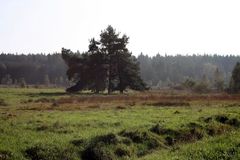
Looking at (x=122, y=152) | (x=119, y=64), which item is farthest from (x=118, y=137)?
(x=119, y=64)

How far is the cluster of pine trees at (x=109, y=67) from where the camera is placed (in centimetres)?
7031

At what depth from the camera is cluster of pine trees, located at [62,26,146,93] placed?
231 ft

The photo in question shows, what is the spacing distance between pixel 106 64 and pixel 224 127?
156ft

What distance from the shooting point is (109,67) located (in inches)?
2847

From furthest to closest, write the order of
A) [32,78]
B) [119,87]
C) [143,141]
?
[32,78] → [119,87] → [143,141]

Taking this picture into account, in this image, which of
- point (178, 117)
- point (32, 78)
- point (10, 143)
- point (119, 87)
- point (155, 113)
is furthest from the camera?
point (32, 78)

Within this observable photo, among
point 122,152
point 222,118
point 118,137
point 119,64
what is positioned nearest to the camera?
point 122,152

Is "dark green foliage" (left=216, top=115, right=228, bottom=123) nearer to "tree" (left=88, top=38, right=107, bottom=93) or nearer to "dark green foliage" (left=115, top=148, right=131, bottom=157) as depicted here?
"dark green foliage" (left=115, top=148, right=131, bottom=157)

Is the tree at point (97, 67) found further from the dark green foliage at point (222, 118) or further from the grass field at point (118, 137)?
the dark green foliage at point (222, 118)

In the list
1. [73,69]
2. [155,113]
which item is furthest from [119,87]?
[155,113]

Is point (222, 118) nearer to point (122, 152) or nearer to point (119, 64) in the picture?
point (122, 152)

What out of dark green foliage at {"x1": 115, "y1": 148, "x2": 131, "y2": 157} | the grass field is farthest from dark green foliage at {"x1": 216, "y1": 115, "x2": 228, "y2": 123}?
dark green foliage at {"x1": 115, "y1": 148, "x2": 131, "y2": 157}

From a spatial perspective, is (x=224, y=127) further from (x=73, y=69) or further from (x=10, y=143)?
(x=73, y=69)

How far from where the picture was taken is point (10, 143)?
19641mm
